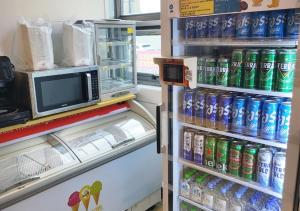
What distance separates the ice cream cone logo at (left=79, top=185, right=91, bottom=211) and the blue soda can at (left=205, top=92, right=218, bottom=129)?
43.2 inches

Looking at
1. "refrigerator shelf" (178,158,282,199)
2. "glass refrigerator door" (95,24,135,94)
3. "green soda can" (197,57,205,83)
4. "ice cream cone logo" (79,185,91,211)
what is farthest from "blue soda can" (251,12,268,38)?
"ice cream cone logo" (79,185,91,211)

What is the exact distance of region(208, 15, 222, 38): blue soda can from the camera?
1.51 m

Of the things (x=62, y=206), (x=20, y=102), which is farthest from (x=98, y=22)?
(x=62, y=206)

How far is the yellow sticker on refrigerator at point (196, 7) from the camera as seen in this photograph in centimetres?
137

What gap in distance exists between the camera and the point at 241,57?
4.69ft

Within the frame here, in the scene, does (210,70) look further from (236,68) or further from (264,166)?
(264,166)

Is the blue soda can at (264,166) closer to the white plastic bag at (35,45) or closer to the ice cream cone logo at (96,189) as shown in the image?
the ice cream cone logo at (96,189)

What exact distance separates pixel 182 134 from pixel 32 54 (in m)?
1.26

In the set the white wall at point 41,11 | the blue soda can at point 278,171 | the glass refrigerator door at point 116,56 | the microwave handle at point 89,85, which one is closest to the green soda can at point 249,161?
the blue soda can at point 278,171

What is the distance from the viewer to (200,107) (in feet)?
5.41

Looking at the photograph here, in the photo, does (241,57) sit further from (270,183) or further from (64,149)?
(64,149)

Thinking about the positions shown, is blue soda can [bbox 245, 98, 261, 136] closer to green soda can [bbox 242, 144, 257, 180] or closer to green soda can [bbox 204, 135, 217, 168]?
green soda can [bbox 242, 144, 257, 180]

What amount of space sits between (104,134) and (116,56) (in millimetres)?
917

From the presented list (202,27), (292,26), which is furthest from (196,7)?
(292,26)
